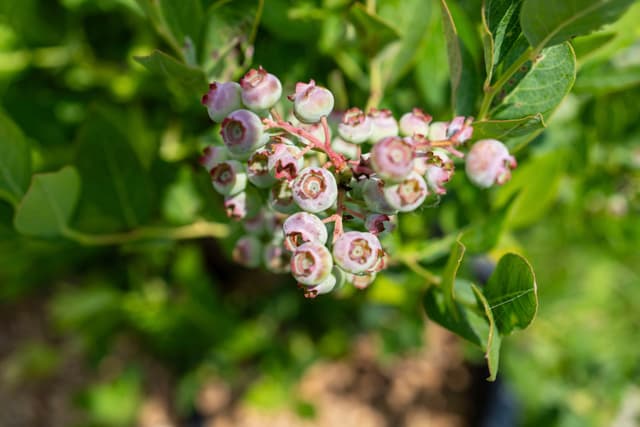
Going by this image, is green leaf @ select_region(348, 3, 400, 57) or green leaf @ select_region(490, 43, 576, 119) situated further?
green leaf @ select_region(348, 3, 400, 57)

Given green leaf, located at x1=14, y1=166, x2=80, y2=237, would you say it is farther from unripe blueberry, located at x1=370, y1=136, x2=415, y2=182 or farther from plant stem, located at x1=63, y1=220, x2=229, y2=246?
unripe blueberry, located at x1=370, y1=136, x2=415, y2=182

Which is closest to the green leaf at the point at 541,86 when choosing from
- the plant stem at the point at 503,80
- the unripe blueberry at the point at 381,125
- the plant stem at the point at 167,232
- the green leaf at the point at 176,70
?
the plant stem at the point at 503,80

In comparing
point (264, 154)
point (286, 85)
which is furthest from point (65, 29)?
point (264, 154)

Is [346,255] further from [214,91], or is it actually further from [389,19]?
[389,19]

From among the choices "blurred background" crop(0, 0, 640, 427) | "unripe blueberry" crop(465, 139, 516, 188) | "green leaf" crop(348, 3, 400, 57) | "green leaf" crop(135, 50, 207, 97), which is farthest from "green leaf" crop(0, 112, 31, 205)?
"unripe blueberry" crop(465, 139, 516, 188)

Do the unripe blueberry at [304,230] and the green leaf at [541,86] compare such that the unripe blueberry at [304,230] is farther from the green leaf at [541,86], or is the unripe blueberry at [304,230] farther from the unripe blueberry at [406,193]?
the green leaf at [541,86]

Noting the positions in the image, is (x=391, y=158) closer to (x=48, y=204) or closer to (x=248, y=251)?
(x=248, y=251)
